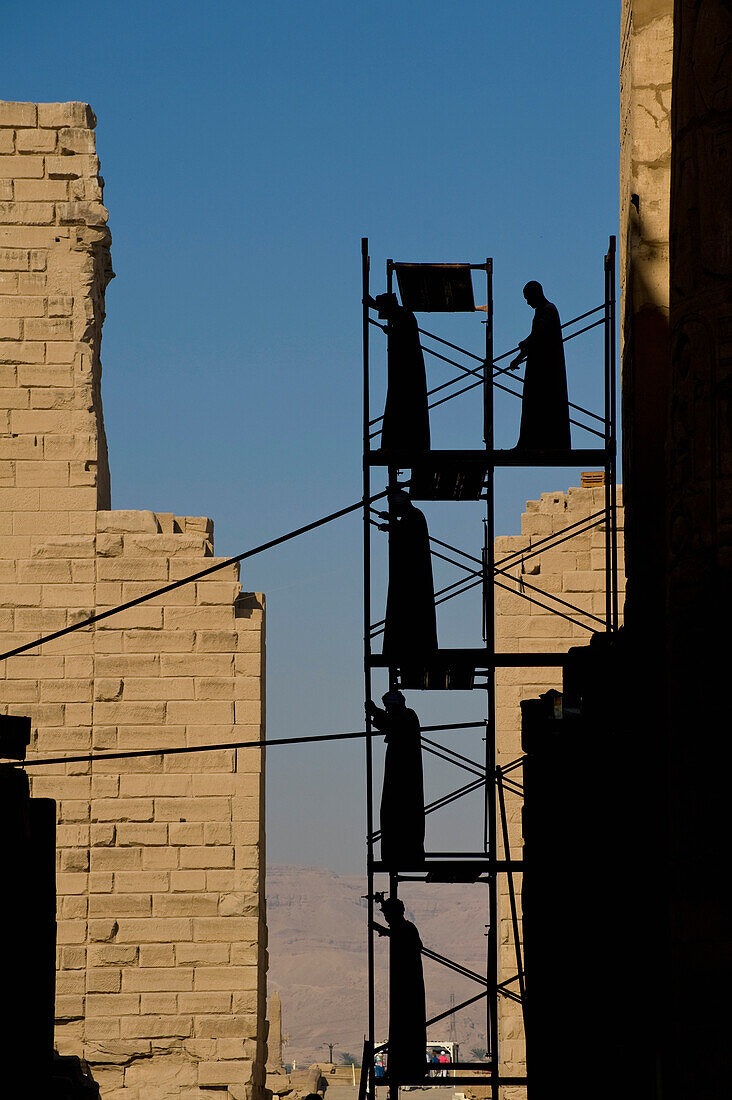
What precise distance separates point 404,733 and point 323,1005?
76.7 meters

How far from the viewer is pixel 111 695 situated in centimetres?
1277

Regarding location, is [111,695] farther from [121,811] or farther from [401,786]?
[401,786]

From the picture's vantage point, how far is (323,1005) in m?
82.5

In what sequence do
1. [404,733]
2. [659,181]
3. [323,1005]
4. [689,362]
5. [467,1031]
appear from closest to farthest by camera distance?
[689,362]
[659,181]
[404,733]
[323,1005]
[467,1031]

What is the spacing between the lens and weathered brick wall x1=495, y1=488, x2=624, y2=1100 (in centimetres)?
1297

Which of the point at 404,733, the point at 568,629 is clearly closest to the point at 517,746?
the point at 568,629

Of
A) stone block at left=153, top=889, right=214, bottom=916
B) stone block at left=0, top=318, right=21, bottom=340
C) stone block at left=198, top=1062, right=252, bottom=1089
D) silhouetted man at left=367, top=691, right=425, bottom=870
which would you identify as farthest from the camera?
stone block at left=0, top=318, right=21, bottom=340

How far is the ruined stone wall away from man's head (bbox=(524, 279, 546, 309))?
411 centimetres

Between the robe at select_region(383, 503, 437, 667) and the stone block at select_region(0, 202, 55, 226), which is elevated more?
the stone block at select_region(0, 202, 55, 226)

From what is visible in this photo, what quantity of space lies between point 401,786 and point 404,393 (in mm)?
2664

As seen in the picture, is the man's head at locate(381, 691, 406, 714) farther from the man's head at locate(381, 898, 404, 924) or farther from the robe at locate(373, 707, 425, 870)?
the man's head at locate(381, 898, 404, 924)

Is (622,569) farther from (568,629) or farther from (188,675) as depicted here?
(188,675)

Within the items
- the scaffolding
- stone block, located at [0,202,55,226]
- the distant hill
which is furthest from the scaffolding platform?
the distant hill

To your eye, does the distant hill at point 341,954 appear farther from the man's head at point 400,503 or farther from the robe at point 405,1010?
the man's head at point 400,503
